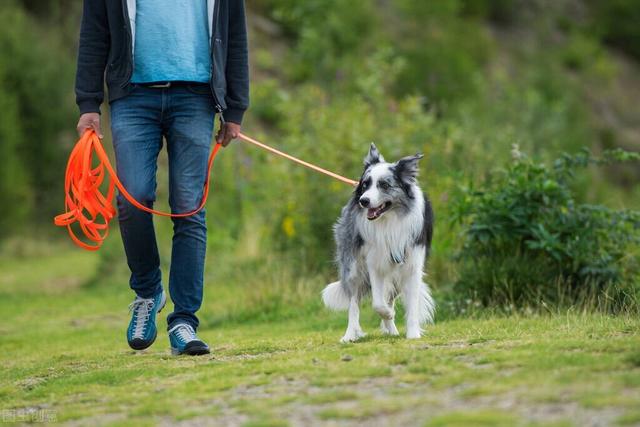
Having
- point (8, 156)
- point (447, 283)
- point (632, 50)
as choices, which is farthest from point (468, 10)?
point (447, 283)

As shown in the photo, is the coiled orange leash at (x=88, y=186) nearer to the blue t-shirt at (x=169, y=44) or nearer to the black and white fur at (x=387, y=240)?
the blue t-shirt at (x=169, y=44)

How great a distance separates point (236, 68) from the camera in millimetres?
6344

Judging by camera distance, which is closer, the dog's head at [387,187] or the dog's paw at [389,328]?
the dog's head at [387,187]

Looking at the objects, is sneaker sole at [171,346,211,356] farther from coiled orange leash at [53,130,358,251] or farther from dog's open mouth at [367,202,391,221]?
dog's open mouth at [367,202,391,221]

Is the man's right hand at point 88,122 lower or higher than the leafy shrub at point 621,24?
lower

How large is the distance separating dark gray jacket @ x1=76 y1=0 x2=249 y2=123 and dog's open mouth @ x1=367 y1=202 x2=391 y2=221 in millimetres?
1025

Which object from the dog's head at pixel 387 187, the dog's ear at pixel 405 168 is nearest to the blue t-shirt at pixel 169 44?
the dog's head at pixel 387 187

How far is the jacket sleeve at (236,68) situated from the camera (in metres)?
6.32

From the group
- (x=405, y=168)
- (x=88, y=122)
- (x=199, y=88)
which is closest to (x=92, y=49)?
(x=88, y=122)

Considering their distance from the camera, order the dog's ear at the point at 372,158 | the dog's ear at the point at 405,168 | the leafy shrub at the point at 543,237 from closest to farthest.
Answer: the dog's ear at the point at 405,168 → the dog's ear at the point at 372,158 → the leafy shrub at the point at 543,237

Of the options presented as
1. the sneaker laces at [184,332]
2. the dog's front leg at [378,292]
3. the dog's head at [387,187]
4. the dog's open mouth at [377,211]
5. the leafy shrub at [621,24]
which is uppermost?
the leafy shrub at [621,24]

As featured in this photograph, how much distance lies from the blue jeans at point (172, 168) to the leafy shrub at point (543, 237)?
3097 mm

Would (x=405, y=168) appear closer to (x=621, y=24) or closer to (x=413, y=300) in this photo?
(x=413, y=300)

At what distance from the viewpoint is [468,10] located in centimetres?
3328
